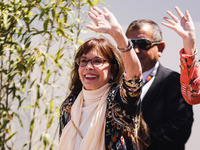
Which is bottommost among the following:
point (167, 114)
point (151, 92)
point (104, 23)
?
point (167, 114)

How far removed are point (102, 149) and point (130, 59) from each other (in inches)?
17.6

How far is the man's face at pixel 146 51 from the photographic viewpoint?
2092 mm

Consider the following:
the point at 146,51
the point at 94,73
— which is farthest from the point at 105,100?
the point at 146,51

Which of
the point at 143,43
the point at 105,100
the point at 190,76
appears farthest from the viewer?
the point at 143,43

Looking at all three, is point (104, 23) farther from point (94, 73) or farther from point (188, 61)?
point (188, 61)

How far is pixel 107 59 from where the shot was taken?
1.66m

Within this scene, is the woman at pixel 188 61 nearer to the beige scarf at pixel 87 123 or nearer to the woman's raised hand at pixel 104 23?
the woman's raised hand at pixel 104 23

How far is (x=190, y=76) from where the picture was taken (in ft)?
5.03

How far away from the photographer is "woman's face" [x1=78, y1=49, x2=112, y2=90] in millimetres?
1636

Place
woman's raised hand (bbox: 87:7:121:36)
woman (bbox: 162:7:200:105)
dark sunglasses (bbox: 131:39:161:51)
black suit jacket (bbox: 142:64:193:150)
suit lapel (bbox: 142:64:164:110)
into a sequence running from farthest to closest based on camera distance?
dark sunglasses (bbox: 131:39:161:51) < suit lapel (bbox: 142:64:164:110) < black suit jacket (bbox: 142:64:193:150) < woman (bbox: 162:7:200:105) < woman's raised hand (bbox: 87:7:121:36)

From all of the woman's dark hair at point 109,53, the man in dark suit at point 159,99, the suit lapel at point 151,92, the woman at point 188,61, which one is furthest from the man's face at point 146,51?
the woman at point 188,61

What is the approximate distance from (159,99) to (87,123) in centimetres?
48

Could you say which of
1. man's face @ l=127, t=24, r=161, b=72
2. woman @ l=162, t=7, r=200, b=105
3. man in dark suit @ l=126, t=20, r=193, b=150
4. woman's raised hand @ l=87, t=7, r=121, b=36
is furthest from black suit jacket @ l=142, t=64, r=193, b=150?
woman's raised hand @ l=87, t=7, r=121, b=36

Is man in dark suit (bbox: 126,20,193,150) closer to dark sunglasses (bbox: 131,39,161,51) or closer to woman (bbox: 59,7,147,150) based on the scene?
dark sunglasses (bbox: 131,39,161,51)
